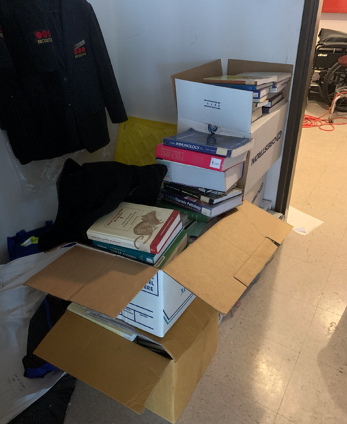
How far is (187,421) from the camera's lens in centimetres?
114

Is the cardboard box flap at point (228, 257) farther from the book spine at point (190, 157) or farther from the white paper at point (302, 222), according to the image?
the white paper at point (302, 222)

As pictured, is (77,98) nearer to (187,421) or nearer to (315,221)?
(187,421)

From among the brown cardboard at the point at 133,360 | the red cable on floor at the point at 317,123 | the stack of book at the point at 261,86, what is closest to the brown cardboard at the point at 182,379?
the brown cardboard at the point at 133,360

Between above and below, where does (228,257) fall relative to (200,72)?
below

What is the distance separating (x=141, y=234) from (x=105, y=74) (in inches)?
40.3

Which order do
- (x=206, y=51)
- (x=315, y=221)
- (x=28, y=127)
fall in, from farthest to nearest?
1. (x=315, y=221)
2. (x=206, y=51)
3. (x=28, y=127)

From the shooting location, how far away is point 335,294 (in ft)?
5.28

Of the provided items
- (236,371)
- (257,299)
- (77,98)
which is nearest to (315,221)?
(257,299)

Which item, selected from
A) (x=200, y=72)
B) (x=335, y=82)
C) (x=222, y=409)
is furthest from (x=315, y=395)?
(x=335, y=82)

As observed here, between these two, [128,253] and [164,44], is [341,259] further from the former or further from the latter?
[164,44]

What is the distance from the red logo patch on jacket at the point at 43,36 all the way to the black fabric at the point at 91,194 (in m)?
0.54

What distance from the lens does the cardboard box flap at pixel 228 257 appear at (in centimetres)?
93

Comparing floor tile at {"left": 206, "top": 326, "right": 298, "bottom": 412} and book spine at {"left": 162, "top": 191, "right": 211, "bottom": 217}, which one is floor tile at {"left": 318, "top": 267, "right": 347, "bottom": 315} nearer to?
floor tile at {"left": 206, "top": 326, "right": 298, "bottom": 412}

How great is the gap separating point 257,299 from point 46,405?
0.99 metres
